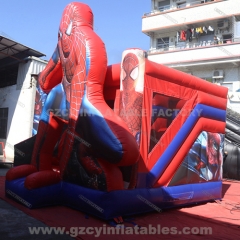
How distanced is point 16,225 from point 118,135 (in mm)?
1699

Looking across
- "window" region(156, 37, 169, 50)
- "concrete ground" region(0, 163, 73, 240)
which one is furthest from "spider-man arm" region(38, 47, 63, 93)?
"window" region(156, 37, 169, 50)

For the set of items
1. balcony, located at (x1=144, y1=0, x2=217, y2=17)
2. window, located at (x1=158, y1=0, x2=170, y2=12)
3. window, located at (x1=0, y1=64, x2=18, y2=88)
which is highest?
window, located at (x1=158, y1=0, x2=170, y2=12)

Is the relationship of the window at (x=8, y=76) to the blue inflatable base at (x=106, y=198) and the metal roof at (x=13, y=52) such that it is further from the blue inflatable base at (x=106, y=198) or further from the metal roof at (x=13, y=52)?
the blue inflatable base at (x=106, y=198)

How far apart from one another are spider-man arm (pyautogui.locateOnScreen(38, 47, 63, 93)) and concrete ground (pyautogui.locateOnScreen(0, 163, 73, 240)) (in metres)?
2.50

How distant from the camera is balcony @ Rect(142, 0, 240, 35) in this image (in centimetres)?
1512

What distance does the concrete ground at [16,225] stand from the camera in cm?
339

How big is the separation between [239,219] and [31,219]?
3168mm

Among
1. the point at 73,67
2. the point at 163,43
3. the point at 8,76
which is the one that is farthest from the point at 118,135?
the point at 163,43

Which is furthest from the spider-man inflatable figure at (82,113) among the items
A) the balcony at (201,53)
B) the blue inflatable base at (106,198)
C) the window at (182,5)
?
the window at (182,5)

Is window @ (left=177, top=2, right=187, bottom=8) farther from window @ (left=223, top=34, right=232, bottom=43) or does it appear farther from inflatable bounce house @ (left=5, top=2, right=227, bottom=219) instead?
inflatable bounce house @ (left=5, top=2, right=227, bottom=219)

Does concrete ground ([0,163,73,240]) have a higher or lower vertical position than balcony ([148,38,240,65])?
lower

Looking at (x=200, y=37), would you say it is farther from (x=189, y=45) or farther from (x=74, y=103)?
(x=74, y=103)

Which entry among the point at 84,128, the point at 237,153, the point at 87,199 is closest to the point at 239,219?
the point at 87,199

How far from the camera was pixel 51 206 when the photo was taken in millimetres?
4660
